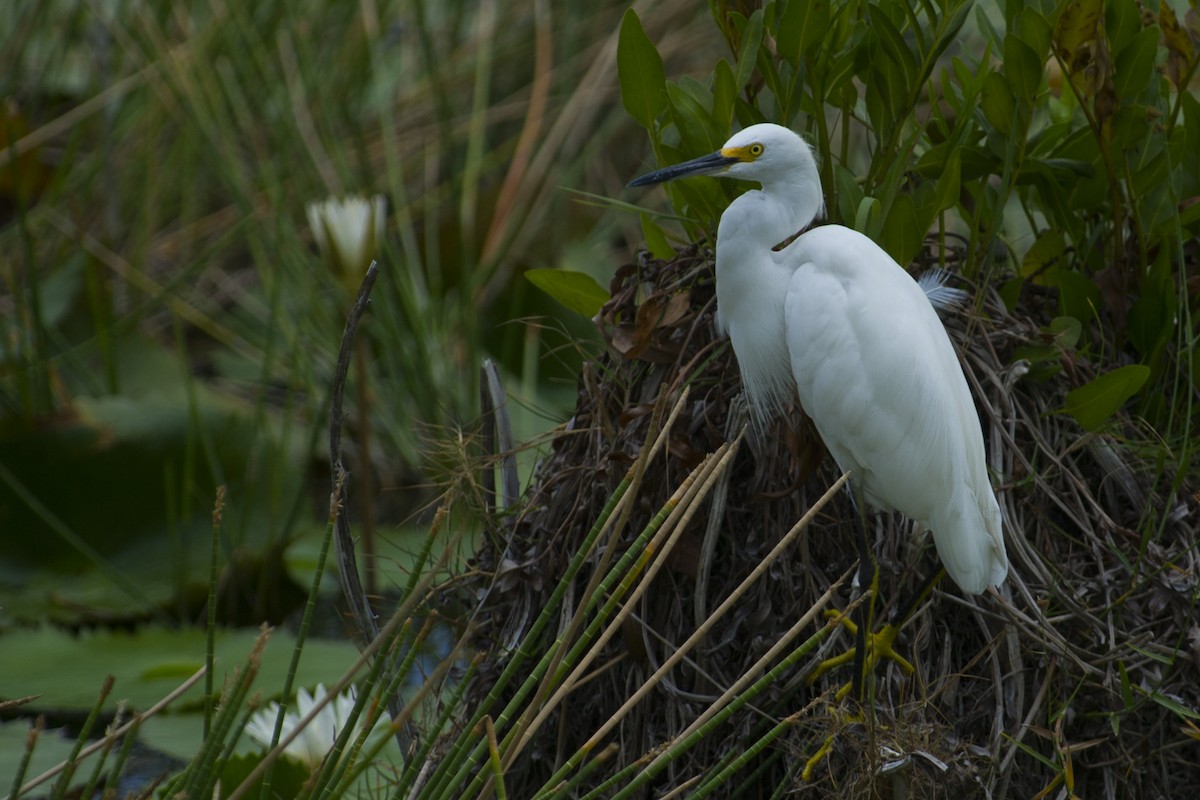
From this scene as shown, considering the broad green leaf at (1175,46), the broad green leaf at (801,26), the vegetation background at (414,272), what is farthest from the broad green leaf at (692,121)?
the broad green leaf at (1175,46)

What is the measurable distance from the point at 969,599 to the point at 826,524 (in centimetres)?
15

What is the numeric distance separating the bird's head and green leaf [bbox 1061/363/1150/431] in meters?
0.35

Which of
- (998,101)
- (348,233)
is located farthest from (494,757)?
(348,233)

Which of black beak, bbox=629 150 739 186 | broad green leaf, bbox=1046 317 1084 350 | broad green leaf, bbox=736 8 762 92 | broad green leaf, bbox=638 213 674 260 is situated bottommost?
broad green leaf, bbox=1046 317 1084 350

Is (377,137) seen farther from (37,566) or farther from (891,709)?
(891,709)

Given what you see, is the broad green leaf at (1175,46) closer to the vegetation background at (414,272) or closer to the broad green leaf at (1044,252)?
the vegetation background at (414,272)

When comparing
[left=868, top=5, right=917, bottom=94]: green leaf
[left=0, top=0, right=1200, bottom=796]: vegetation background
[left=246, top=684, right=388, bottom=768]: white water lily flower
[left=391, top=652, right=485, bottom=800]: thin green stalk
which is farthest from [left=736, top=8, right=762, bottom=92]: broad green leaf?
[left=246, top=684, right=388, bottom=768]: white water lily flower

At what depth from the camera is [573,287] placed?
55.4 inches

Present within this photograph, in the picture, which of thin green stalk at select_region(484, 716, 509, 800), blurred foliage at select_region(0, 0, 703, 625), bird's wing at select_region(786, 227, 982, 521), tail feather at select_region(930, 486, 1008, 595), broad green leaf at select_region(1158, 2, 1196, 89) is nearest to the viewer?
thin green stalk at select_region(484, 716, 509, 800)

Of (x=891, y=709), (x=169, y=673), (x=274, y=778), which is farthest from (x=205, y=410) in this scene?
(x=891, y=709)

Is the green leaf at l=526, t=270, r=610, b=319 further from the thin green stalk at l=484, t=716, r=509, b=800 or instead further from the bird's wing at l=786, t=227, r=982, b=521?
the thin green stalk at l=484, t=716, r=509, b=800

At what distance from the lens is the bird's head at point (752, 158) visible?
125 cm

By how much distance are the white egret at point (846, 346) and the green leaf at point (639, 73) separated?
0.37 ft

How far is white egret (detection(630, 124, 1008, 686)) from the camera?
123 cm
